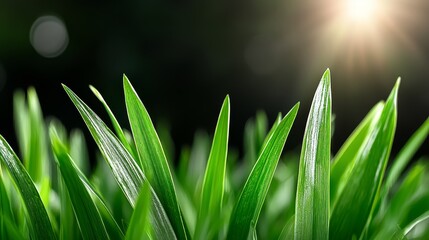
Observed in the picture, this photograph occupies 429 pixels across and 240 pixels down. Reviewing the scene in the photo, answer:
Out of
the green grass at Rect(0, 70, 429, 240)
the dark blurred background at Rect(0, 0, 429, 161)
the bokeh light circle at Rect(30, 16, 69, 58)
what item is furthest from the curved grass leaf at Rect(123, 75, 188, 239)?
the bokeh light circle at Rect(30, 16, 69, 58)

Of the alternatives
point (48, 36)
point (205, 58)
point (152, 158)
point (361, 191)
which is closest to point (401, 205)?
point (361, 191)

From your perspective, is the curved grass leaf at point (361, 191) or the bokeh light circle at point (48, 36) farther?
the bokeh light circle at point (48, 36)

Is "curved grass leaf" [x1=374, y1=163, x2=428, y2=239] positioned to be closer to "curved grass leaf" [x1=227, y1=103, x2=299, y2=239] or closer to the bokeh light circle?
"curved grass leaf" [x1=227, y1=103, x2=299, y2=239]

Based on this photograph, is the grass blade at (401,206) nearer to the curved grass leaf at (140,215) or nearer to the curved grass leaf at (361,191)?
the curved grass leaf at (361,191)

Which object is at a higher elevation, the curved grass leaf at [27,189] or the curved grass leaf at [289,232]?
the curved grass leaf at [27,189]

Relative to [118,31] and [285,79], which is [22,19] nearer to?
[118,31]

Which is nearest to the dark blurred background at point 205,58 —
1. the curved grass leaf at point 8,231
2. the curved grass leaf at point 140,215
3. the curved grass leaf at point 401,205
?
the curved grass leaf at point 401,205

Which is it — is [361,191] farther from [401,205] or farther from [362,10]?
[362,10]
